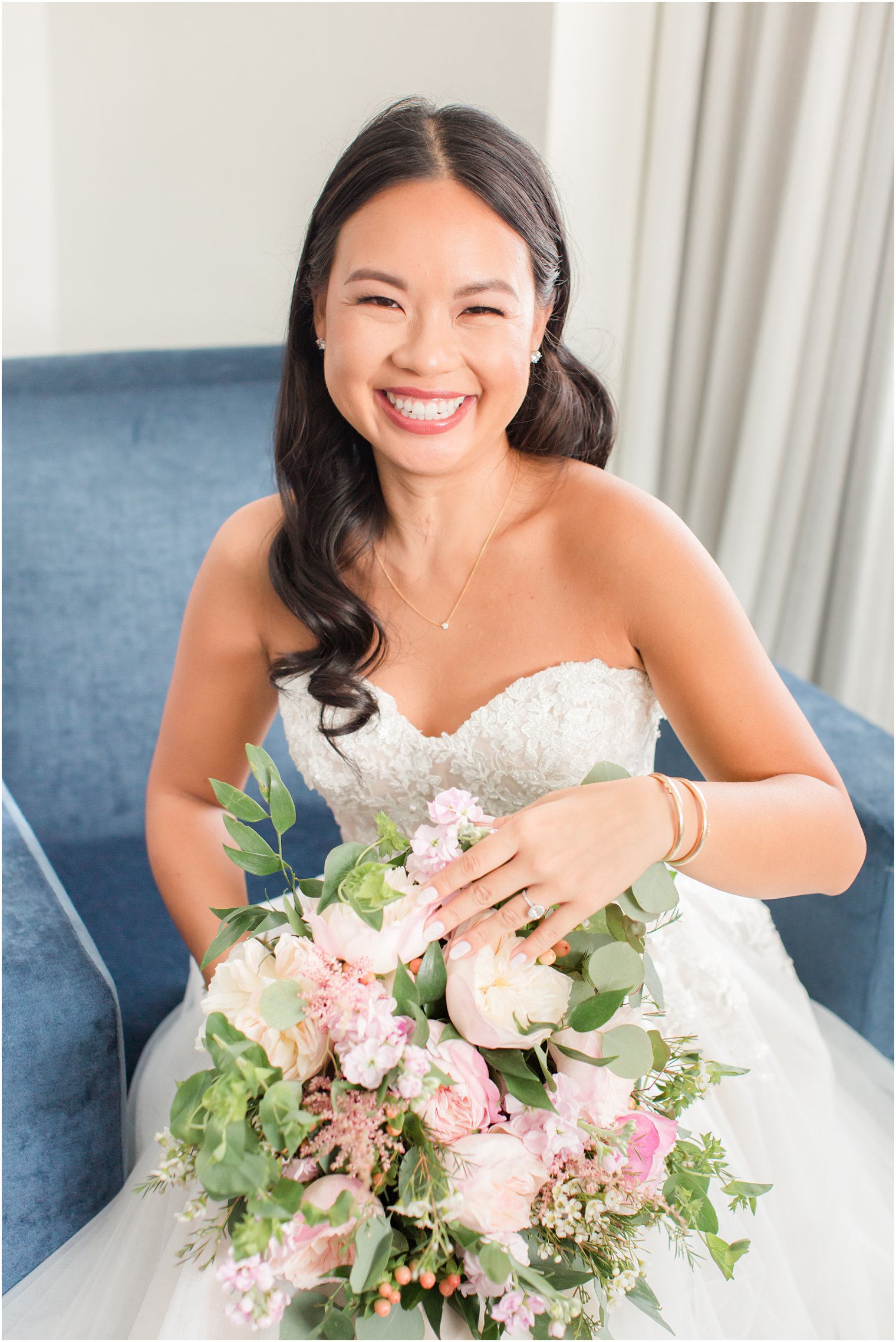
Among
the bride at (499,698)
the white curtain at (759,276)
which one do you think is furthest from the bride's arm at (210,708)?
the white curtain at (759,276)

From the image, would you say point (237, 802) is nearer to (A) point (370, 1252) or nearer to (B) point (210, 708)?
(A) point (370, 1252)

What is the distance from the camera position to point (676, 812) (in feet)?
3.53

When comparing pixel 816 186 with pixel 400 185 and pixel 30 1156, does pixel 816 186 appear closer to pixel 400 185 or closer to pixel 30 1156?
pixel 400 185

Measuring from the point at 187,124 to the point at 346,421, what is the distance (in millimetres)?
1367

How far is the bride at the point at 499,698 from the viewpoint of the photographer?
44.3 inches

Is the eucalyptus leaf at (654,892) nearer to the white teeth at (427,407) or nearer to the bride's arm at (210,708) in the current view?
the white teeth at (427,407)

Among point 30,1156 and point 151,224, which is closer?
point 30,1156

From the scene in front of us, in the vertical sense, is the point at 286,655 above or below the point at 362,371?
below

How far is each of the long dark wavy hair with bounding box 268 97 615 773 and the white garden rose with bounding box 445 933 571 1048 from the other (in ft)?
2.04

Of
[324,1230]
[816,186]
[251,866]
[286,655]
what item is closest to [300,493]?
[286,655]

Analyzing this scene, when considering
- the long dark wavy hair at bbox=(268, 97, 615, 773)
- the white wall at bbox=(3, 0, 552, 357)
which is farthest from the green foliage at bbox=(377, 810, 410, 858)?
the white wall at bbox=(3, 0, 552, 357)

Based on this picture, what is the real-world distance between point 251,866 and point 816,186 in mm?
2066

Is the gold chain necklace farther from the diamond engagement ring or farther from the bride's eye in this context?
the diamond engagement ring

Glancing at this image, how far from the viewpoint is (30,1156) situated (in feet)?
3.92
